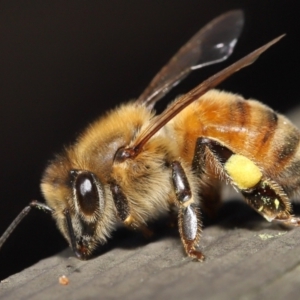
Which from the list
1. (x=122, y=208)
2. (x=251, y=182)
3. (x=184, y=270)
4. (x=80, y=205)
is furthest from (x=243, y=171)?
(x=184, y=270)

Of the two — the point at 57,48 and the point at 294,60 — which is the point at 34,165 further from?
the point at 294,60

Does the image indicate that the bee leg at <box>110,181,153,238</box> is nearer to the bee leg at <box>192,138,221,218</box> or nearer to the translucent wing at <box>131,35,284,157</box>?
the translucent wing at <box>131,35,284,157</box>

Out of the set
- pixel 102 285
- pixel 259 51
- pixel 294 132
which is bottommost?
pixel 294 132

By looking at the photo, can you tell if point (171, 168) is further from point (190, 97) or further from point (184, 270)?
point (184, 270)

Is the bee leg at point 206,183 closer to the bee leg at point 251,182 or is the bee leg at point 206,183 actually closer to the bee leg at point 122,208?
the bee leg at point 251,182

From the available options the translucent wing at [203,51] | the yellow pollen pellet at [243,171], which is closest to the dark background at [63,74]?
the translucent wing at [203,51]

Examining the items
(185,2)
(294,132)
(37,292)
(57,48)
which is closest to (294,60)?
(185,2)
